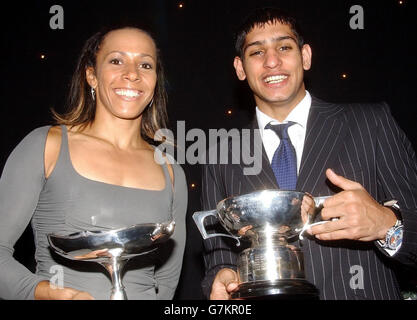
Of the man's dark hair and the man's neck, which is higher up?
the man's dark hair

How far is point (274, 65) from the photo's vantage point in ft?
5.24

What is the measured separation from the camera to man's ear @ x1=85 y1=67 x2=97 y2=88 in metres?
1.68

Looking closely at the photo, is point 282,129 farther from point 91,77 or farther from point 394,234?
point 91,77

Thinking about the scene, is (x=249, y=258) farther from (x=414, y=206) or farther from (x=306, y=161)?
(x=414, y=206)

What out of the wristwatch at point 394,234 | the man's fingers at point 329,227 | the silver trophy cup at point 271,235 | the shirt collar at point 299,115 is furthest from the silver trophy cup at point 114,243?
the shirt collar at point 299,115

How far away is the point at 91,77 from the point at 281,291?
3.63 feet

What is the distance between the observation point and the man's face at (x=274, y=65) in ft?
5.29

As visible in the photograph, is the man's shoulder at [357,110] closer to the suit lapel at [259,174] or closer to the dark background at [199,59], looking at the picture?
the suit lapel at [259,174]

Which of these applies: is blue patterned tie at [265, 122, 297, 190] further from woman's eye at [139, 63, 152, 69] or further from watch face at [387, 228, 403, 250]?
woman's eye at [139, 63, 152, 69]

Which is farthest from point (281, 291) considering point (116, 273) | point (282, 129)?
point (282, 129)

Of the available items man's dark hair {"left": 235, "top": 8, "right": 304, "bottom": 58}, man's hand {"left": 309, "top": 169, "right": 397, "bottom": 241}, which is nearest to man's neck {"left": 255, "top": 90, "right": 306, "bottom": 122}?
man's dark hair {"left": 235, "top": 8, "right": 304, "bottom": 58}

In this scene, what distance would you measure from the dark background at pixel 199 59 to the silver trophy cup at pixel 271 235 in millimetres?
1223

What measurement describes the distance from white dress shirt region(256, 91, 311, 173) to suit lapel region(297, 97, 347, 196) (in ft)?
0.12

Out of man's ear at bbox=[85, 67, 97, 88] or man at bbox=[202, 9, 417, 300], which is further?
man's ear at bbox=[85, 67, 97, 88]
